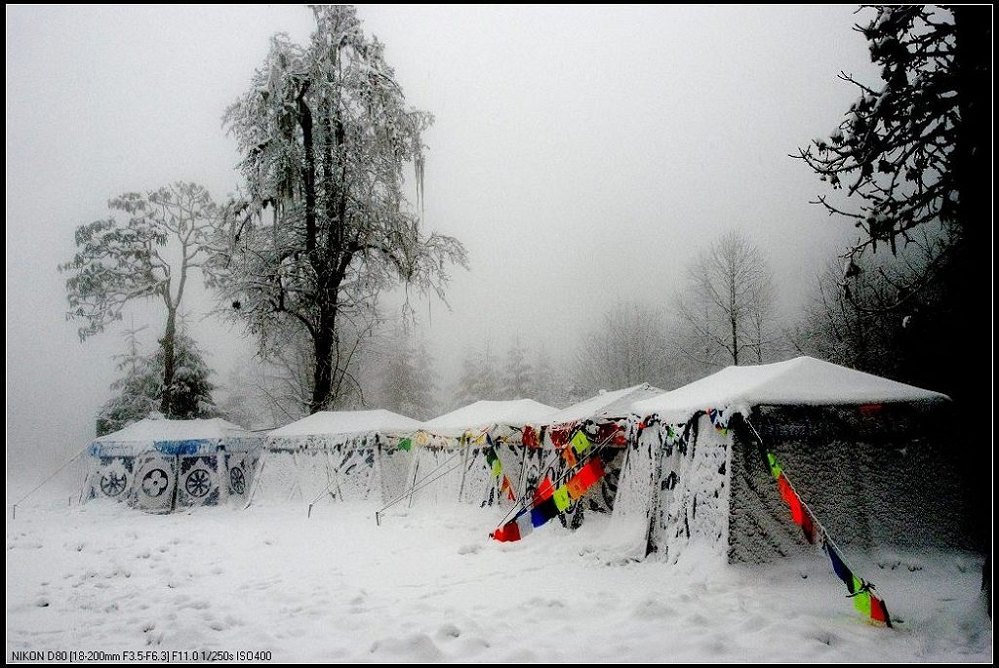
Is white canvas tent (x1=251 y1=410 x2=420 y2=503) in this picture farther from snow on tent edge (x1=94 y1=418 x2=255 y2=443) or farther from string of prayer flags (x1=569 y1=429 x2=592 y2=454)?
string of prayer flags (x1=569 y1=429 x2=592 y2=454)

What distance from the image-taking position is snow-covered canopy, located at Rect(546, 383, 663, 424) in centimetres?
1010

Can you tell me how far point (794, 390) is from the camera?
6750mm

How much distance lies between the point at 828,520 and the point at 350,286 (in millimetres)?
15986

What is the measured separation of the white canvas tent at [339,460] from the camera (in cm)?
1543

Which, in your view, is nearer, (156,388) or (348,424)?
(348,424)

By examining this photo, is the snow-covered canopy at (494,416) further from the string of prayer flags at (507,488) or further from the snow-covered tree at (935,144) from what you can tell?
the snow-covered tree at (935,144)

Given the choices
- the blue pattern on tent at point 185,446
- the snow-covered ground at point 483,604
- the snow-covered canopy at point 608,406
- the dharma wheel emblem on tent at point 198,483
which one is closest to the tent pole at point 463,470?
the snow-covered canopy at point 608,406

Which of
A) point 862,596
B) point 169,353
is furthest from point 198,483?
point 862,596

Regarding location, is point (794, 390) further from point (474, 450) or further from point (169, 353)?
point (169, 353)

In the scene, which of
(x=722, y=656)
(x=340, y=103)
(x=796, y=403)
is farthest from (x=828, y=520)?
(x=340, y=103)

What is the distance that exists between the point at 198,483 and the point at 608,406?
1377 centimetres

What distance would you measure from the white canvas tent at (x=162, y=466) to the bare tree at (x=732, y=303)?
21.5 metres

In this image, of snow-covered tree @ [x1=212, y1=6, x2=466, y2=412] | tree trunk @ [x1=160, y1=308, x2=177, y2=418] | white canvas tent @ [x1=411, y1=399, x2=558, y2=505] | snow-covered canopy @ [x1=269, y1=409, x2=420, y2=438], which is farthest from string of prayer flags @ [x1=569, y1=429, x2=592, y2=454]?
tree trunk @ [x1=160, y1=308, x2=177, y2=418]

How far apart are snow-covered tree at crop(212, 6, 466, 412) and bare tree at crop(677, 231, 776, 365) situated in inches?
623
